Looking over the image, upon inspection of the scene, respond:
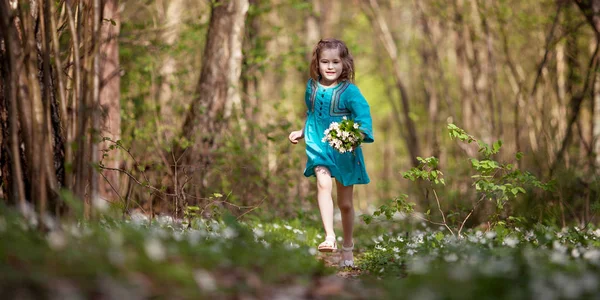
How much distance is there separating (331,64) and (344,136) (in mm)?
752

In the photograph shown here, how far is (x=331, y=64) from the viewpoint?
595 centimetres

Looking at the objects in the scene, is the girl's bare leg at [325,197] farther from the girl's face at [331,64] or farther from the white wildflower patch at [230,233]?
the white wildflower patch at [230,233]

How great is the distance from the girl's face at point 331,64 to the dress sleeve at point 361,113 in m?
0.23

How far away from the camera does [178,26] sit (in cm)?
1178

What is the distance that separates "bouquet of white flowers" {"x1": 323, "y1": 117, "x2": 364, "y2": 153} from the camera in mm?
5562

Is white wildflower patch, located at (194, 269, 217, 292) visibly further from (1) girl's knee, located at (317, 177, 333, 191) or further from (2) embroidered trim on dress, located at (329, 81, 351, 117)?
(2) embroidered trim on dress, located at (329, 81, 351, 117)

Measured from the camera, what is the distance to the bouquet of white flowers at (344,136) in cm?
556

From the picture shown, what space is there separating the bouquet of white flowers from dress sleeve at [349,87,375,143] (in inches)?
4.4

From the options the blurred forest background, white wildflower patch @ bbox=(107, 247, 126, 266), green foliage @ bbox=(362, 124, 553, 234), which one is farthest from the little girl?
white wildflower patch @ bbox=(107, 247, 126, 266)

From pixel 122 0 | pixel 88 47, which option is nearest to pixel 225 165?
pixel 122 0

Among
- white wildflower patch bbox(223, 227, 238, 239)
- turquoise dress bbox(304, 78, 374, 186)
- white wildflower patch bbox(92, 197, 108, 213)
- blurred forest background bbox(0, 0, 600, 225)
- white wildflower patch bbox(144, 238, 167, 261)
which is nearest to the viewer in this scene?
white wildflower patch bbox(144, 238, 167, 261)

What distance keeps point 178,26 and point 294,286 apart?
30.0 feet

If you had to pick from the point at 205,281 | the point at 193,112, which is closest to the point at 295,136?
the point at 205,281

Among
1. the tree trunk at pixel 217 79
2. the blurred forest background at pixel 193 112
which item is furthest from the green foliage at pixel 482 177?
the tree trunk at pixel 217 79
